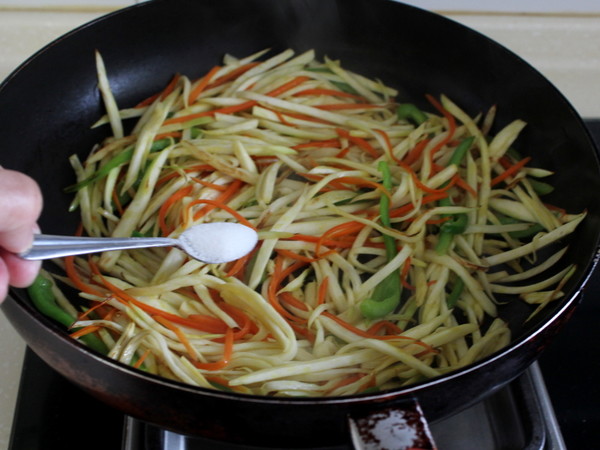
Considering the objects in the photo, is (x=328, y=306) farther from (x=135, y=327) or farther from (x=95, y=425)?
(x=95, y=425)

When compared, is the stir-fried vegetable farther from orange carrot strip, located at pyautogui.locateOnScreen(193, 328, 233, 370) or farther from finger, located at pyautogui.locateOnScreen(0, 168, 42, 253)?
finger, located at pyautogui.locateOnScreen(0, 168, 42, 253)

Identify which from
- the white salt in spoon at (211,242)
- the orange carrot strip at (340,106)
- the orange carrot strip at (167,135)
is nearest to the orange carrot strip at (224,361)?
the white salt in spoon at (211,242)

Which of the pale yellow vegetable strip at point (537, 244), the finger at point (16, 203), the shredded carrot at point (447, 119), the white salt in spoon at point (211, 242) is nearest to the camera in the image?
the finger at point (16, 203)

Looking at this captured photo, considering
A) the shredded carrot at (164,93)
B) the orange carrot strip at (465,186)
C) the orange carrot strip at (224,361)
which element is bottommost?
the orange carrot strip at (224,361)

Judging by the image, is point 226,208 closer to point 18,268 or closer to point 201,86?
point 201,86

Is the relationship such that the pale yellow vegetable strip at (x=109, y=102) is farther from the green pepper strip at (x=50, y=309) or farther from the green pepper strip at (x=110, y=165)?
the green pepper strip at (x=50, y=309)

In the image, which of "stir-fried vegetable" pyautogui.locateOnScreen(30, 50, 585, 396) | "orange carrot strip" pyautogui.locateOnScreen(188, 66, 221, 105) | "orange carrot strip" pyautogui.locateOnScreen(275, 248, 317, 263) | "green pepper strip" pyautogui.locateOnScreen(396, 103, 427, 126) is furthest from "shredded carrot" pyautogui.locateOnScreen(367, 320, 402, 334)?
"orange carrot strip" pyautogui.locateOnScreen(188, 66, 221, 105)

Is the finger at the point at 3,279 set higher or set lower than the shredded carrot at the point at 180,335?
higher

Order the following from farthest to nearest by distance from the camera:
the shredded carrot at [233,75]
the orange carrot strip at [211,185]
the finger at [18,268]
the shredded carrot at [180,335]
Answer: the shredded carrot at [233,75], the orange carrot strip at [211,185], the shredded carrot at [180,335], the finger at [18,268]

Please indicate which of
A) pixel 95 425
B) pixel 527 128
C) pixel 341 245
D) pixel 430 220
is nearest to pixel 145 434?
pixel 95 425
